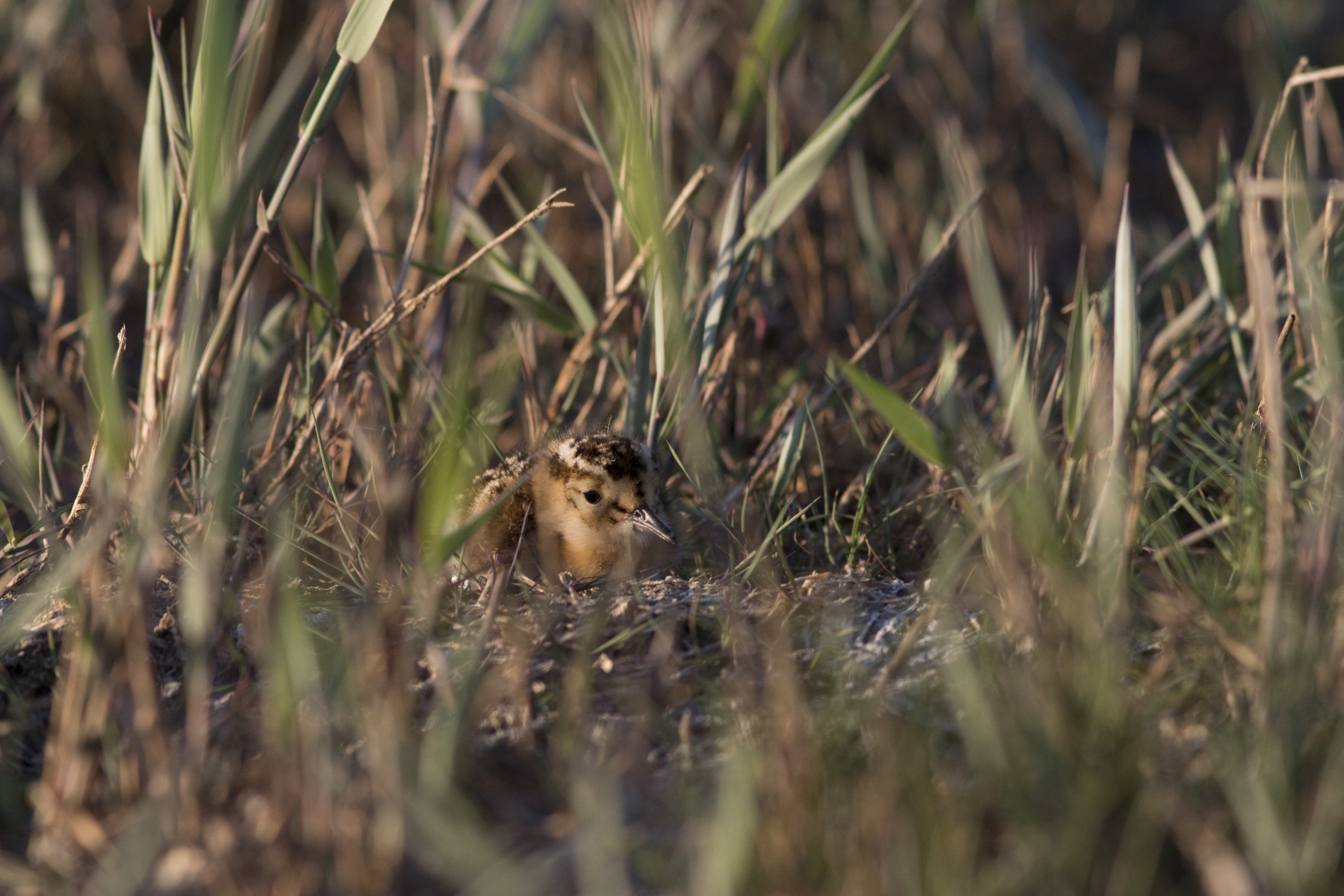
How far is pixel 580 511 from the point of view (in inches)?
128

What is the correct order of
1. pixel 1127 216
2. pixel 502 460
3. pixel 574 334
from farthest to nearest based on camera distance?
pixel 574 334, pixel 502 460, pixel 1127 216

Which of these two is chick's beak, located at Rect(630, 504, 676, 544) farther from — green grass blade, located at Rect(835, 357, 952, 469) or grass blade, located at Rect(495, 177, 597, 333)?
green grass blade, located at Rect(835, 357, 952, 469)

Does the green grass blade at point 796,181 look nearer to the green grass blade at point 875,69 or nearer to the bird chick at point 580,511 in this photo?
the green grass blade at point 875,69

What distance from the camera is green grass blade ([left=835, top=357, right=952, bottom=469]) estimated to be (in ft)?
7.22

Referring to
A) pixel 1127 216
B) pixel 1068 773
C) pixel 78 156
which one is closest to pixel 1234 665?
pixel 1068 773

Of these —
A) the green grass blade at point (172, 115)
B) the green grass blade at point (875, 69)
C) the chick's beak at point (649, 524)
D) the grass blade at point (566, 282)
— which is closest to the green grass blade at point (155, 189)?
the green grass blade at point (172, 115)

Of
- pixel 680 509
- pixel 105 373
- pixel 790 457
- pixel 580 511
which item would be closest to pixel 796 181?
pixel 790 457

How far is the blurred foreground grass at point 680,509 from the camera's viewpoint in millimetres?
1835

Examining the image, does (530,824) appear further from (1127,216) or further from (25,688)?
(1127,216)

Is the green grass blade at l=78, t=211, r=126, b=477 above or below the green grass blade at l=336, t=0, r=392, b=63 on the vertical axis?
below

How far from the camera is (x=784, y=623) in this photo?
7.91ft

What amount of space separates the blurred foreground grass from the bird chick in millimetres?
106

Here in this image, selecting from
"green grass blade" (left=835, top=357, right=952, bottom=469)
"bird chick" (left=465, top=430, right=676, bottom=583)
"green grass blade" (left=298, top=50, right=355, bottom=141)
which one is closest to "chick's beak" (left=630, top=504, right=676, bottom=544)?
"bird chick" (left=465, top=430, right=676, bottom=583)

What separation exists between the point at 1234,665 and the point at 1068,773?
1.42 feet
